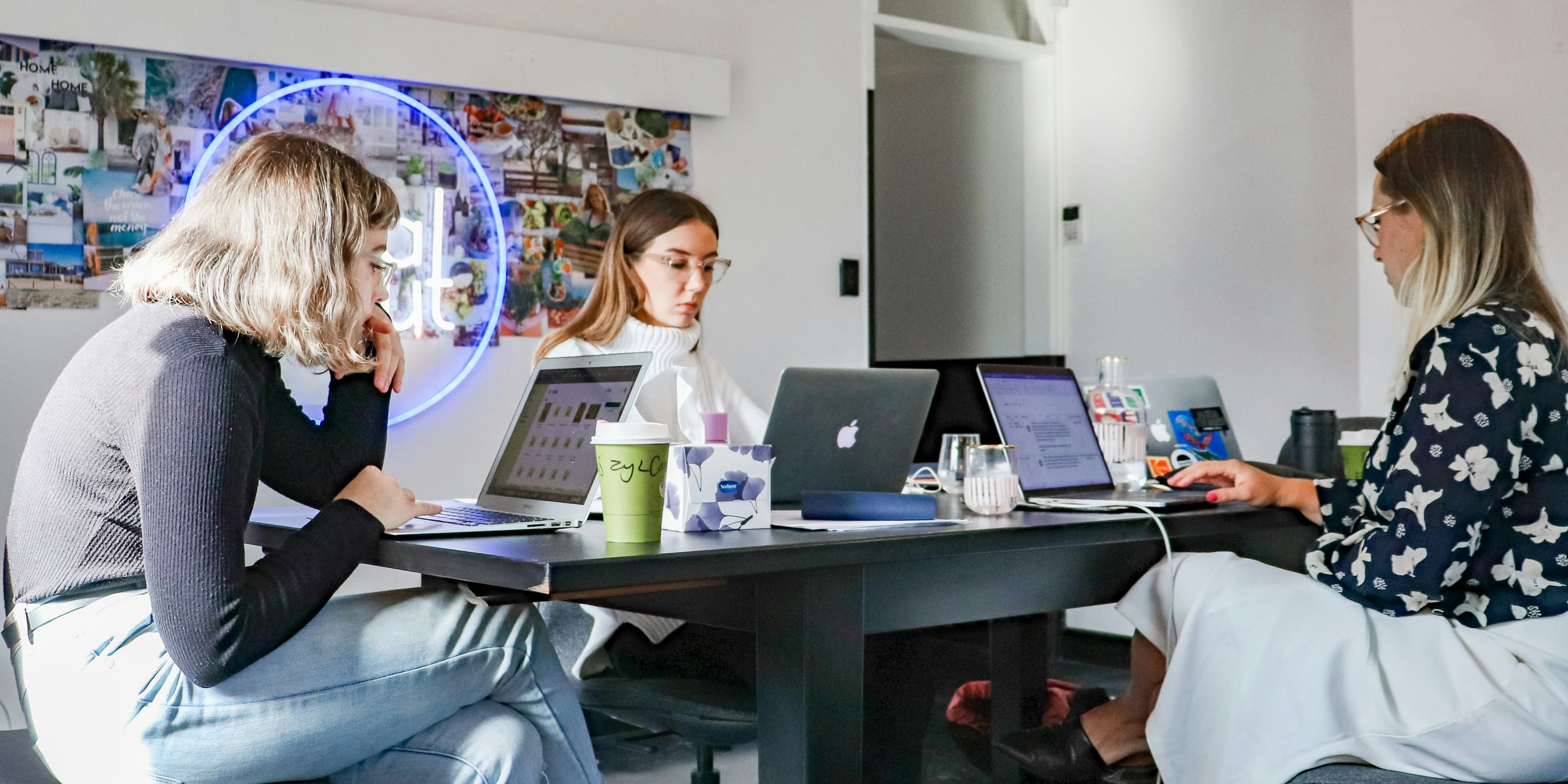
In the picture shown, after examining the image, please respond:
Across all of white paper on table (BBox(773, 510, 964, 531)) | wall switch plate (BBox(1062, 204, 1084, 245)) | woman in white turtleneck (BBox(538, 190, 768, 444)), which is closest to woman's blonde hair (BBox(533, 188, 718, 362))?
woman in white turtleneck (BBox(538, 190, 768, 444))

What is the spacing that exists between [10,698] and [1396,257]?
3.02 m

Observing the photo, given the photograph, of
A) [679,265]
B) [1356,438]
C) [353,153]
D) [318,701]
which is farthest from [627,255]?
[318,701]

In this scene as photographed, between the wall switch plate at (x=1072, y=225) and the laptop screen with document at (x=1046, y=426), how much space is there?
267 centimetres

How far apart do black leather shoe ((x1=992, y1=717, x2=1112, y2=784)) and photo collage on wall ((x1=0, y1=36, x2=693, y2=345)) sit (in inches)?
80.1

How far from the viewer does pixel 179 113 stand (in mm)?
3166

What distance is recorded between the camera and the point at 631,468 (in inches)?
53.5

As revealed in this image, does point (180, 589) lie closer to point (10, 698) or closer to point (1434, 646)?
point (1434, 646)

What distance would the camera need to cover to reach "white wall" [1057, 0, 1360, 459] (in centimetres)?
398

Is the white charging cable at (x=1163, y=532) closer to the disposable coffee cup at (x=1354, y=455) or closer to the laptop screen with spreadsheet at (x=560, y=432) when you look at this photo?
the laptop screen with spreadsheet at (x=560, y=432)

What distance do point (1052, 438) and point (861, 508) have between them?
24.8 inches

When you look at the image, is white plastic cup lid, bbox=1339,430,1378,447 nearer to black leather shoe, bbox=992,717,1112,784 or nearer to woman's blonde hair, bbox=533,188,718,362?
black leather shoe, bbox=992,717,1112,784

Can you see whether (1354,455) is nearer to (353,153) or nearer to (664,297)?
(664,297)

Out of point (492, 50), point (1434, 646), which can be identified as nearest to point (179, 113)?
point (492, 50)

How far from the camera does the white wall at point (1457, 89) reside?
3422mm
